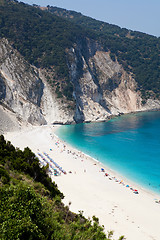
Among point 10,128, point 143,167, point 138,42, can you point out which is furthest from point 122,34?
point 143,167

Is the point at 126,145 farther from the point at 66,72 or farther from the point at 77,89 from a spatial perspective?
the point at 66,72

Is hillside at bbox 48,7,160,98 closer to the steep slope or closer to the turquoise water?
the turquoise water

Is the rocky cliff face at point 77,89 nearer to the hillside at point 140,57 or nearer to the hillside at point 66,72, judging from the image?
the hillside at point 66,72

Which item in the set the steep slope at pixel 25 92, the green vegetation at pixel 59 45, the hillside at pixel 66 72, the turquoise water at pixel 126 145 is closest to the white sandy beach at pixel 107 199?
the turquoise water at pixel 126 145

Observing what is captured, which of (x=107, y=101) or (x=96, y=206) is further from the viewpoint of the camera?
(x=107, y=101)

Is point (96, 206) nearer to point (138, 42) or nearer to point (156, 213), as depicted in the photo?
point (156, 213)

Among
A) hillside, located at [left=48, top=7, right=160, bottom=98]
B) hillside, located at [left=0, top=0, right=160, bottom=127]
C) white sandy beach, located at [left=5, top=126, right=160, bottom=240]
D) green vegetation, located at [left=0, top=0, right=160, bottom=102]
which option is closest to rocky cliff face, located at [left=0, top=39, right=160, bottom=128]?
hillside, located at [left=0, top=0, right=160, bottom=127]

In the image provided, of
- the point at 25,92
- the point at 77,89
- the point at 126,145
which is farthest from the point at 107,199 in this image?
the point at 77,89
